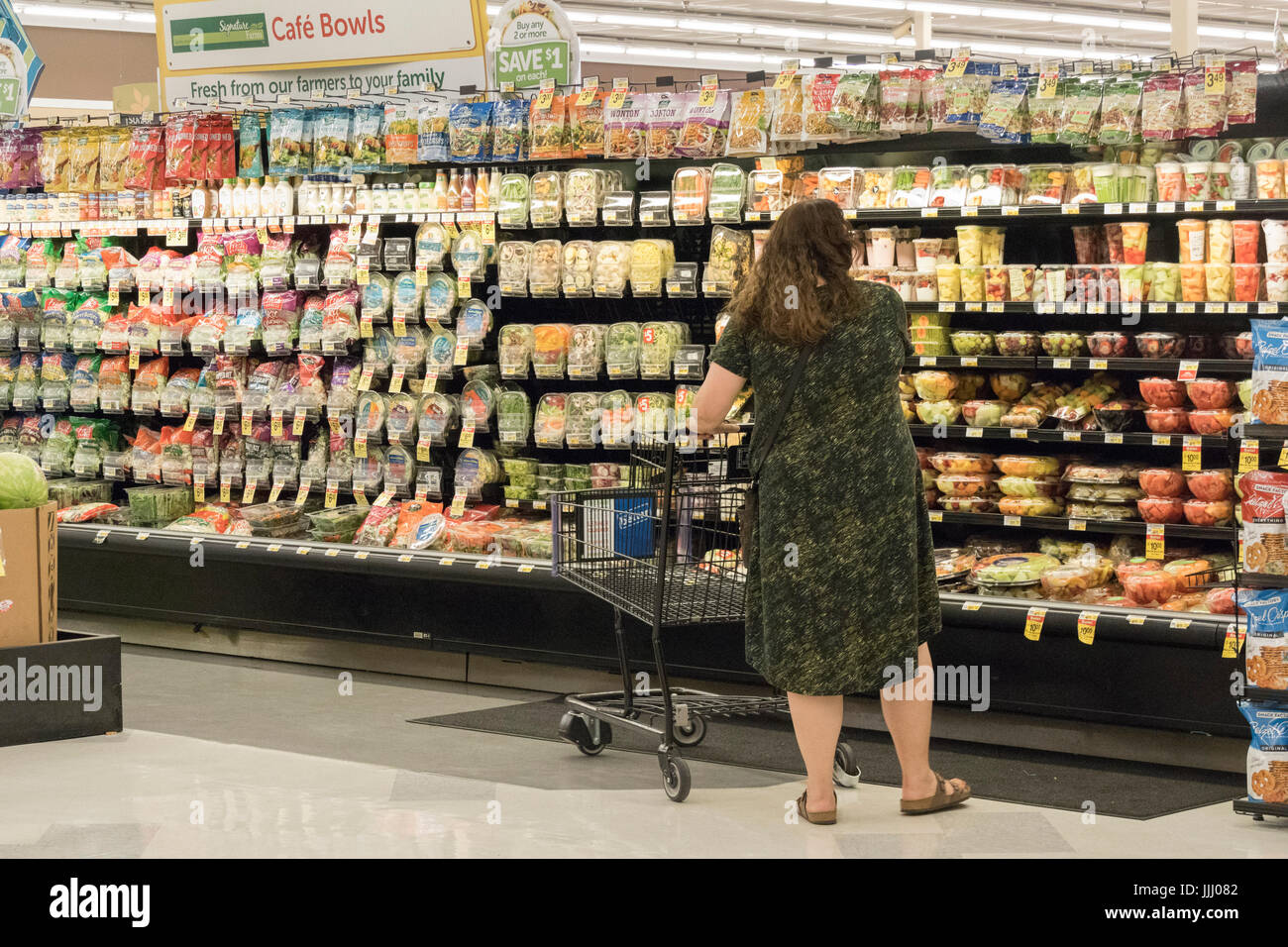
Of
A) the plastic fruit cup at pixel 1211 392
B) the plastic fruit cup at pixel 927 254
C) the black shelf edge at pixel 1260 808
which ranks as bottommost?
the black shelf edge at pixel 1260 808

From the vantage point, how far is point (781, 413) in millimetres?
3807

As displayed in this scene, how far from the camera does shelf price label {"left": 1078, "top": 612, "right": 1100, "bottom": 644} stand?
4.68m

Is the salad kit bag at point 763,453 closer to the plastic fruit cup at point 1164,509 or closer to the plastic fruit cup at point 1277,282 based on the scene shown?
the plastic fruit cup at point 1164,509

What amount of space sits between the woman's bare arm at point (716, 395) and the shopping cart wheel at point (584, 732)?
4.29 feet

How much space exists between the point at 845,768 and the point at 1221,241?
2162 millimetres

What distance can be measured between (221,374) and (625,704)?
3.06 m

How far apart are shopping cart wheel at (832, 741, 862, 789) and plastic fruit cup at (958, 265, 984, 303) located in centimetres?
177

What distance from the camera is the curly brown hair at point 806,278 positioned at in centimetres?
372

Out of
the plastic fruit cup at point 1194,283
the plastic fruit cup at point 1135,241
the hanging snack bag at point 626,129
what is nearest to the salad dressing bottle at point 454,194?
the hanging snack bag at point 626,129

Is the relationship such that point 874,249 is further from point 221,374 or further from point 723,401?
point 221,374

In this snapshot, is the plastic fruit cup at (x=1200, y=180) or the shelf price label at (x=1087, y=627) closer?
the shelf price label at (x=1087, y=627)

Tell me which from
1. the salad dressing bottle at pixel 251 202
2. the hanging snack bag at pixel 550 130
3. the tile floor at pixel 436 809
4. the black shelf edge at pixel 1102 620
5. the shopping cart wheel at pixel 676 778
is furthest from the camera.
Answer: the salad dressing bottle at pixel 251 202

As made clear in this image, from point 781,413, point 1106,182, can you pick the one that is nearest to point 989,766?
point 781,413
